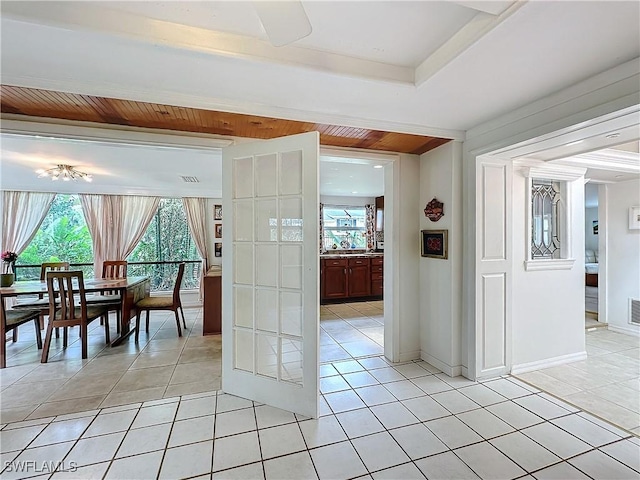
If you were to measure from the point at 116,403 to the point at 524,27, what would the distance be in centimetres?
363

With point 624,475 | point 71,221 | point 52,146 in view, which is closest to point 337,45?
point 624,475

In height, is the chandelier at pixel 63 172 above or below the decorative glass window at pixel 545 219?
above

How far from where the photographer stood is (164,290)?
621cm

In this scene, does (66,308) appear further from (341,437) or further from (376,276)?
(376,276)

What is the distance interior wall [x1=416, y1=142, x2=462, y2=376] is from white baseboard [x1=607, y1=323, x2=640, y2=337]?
324 centimetres

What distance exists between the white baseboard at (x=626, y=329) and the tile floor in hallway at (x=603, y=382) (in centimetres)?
52

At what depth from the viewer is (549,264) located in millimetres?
3105

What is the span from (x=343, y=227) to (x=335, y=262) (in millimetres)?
1181

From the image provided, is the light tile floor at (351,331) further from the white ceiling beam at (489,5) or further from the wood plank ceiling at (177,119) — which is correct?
the white ceiling beam at (489,5)

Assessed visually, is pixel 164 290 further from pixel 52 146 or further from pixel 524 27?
pixel 524 27

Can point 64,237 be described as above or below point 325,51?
below

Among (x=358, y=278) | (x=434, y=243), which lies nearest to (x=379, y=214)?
→ (x=358, y=278)

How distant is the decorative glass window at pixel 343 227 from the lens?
22.4 feet

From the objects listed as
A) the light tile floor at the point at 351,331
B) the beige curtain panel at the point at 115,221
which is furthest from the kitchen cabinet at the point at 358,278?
the beige curtain panel at the point at 115,221
